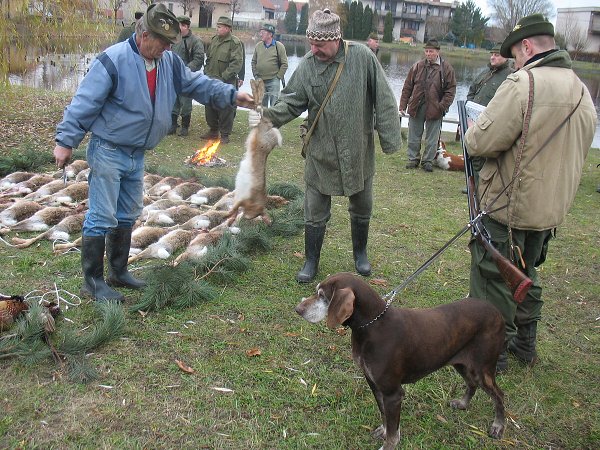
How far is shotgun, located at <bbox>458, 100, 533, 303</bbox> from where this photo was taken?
11.2 feet

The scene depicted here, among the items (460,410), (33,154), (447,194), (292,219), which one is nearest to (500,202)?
(460,410)

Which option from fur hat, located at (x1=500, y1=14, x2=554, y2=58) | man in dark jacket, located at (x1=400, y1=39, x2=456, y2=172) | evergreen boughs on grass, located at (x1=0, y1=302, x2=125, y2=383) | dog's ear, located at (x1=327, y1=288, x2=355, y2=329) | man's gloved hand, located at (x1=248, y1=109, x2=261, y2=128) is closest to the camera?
dog's ear, located at (x1=327, y1=288, x2=355, y2=329)

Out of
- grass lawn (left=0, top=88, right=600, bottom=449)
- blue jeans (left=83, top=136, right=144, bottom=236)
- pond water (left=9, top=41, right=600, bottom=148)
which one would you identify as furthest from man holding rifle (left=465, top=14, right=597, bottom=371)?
pond water (left=9, top=41, right=600, bottom=148)

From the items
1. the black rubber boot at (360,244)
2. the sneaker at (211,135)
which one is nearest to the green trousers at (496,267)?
the black rubber boot at (360,244)

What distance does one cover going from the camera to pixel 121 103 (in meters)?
4.31

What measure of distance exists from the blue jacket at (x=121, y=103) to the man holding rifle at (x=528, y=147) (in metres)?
2.42

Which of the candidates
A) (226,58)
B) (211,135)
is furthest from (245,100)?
(226,58)

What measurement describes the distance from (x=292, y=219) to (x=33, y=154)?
4595 millimetres

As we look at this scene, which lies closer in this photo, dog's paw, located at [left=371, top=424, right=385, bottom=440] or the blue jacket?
dog's paw, located at [left=371, top=424, right=385, bottom=440]

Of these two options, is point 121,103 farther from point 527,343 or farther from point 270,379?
point 527,343

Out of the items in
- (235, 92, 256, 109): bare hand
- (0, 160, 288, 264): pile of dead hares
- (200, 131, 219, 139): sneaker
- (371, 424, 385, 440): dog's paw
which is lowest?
(371, 424, 385, 440): dog's paw

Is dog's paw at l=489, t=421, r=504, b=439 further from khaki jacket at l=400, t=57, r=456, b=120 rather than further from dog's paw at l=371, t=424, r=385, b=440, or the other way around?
khaki jacket at l=400, t=57, r=456, b=120

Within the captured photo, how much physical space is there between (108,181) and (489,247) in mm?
2939

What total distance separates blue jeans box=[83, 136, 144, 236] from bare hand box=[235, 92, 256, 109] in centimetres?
97
